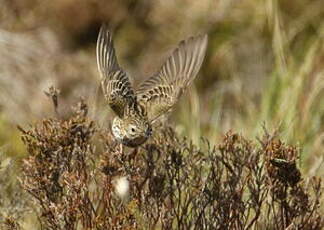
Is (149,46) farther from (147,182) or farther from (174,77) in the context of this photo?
(147,182)

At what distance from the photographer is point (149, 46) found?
33.9ft

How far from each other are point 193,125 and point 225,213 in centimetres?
248

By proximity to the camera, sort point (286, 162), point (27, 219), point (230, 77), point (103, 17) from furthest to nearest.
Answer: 1. point (103, 17)
2. point (230, 77)
3. point (27, 219)
4. point (286, 162)

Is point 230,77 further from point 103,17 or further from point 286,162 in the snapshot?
point 286,162

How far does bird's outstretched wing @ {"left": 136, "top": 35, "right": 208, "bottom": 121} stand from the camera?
4441 millimetres

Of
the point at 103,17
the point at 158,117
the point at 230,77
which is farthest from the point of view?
the point at 103,17

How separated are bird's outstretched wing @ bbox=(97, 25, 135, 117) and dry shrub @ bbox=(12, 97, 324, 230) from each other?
149mm

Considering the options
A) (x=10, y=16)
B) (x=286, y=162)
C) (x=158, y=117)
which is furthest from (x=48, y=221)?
(x=10, y=16)

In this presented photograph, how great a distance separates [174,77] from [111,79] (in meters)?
0.36

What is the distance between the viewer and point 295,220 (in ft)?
13.3

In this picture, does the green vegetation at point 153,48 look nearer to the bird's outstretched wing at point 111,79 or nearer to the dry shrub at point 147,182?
the bird's outstretched wing at point 111,79

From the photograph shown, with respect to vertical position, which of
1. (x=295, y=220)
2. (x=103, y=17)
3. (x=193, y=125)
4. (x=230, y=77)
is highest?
(x=103, y=17)

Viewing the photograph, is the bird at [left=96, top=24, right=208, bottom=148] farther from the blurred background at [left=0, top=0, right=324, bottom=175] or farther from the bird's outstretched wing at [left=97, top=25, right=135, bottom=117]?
the blurred background at [left=0, top=0, right=324, bottom=175]

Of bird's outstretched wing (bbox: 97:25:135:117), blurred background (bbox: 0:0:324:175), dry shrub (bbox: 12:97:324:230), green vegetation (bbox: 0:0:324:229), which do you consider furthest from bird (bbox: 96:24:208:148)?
blurred background (bbox: 0:0:324:175)
